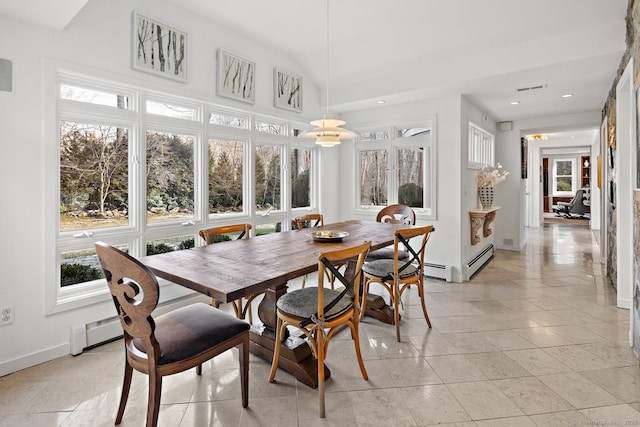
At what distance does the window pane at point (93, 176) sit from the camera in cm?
269

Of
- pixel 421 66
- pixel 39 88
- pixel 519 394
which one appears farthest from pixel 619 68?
pixel 39 88

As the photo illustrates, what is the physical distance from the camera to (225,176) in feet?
12.9

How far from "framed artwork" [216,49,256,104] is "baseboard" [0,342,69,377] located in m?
2.71

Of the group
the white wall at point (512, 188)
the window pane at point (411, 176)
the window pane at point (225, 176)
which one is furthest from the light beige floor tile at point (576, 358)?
the white wall at point (512, 188)

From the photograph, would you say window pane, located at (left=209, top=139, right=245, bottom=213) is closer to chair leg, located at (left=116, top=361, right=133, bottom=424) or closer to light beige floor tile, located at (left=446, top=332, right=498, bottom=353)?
chair leg, located at (left=116, top=361, right=133, bottom=424)

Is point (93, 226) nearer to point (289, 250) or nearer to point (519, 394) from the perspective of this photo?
point (289, 250)

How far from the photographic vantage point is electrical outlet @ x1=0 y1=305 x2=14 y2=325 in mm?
2303

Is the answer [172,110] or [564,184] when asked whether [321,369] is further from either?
[564,184]

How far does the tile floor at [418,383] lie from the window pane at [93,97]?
→ 6.61 ft

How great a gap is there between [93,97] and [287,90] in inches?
92.3

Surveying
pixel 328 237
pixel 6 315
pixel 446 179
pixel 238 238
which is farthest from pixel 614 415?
pixel 6 315

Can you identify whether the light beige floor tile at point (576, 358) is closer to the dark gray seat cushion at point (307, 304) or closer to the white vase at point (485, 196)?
the dark gray seat cushion at point (307, 304)

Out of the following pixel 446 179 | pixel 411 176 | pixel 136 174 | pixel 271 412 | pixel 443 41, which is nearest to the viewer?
pixel 271 412

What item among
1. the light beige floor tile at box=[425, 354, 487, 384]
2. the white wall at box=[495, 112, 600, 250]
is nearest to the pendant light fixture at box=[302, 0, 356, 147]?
the light beige floor tile at box=[425, 354, 487, 384]
